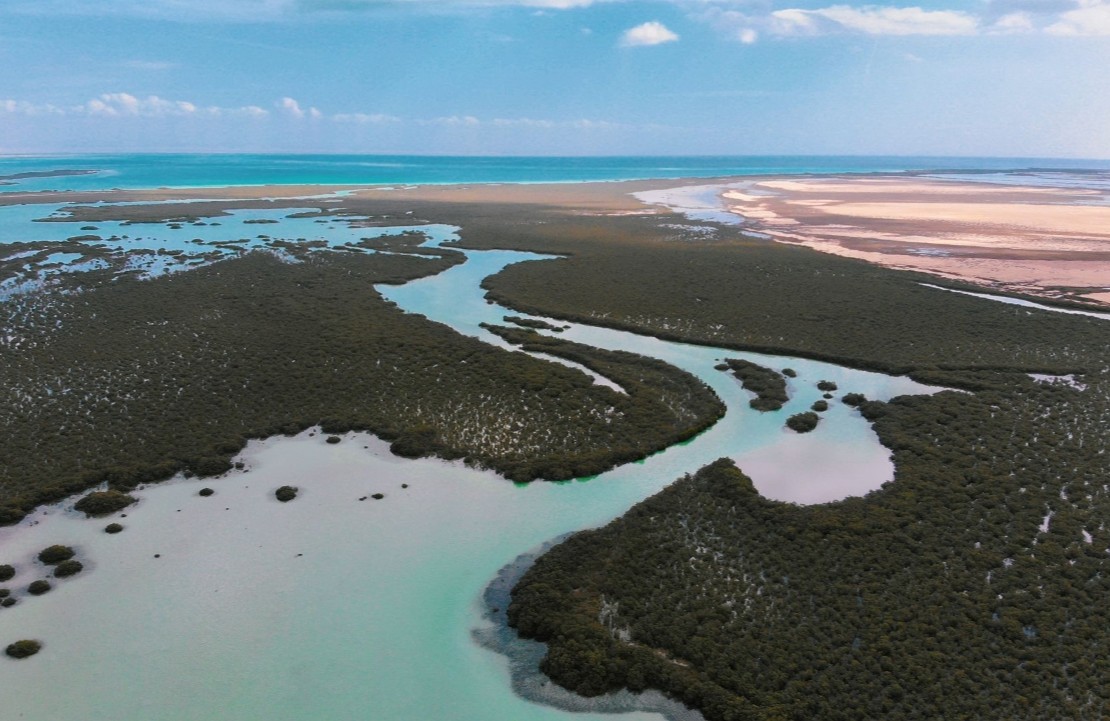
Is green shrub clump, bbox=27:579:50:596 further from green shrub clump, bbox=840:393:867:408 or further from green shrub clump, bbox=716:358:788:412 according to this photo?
green shrub clump, bbox=840:393:867:408

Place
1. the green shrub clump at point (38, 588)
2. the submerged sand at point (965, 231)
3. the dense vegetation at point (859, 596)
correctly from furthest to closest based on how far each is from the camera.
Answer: the submerged sand at point (965, 231) → the green shrub clump at point (38, 588) → the dense vegetation at point (859, 596)

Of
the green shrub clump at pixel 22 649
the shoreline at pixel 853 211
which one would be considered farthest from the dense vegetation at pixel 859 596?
the shoreline at pixel 853 211

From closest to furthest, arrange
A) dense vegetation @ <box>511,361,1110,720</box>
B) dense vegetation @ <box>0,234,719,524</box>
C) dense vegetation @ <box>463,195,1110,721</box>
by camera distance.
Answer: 1. dense vegetation @ <box>511,361,1110,720</box>
2. dense vegetation @ <box>463,195,1110,721</box>
3. dense vegetation @ <box>0,234,719,524</box>

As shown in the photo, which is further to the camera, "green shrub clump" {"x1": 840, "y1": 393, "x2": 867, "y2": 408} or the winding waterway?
"green shrub clump" {"x1": 840, "y1": 393, "x2": 867, "y2": 408}

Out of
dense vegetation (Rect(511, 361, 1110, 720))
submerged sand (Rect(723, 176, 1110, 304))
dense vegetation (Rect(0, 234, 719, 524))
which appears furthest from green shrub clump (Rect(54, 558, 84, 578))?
submerged sand (Rect(723, 176, 1110, 304))

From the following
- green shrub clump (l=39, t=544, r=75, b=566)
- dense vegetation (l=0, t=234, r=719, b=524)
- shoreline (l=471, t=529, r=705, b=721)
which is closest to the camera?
shoreline (l=471, t=529, r=705, b=721)

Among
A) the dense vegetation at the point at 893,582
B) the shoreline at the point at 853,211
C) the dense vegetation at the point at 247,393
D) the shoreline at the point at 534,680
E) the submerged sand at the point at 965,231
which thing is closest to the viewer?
the shoreline at the point at 534,680

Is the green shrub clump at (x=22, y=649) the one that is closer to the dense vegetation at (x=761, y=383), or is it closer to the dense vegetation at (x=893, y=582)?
the dense vegetation at (x=893, y=582)

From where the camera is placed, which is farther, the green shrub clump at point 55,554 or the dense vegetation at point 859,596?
the green shrub clump at point 55,554
